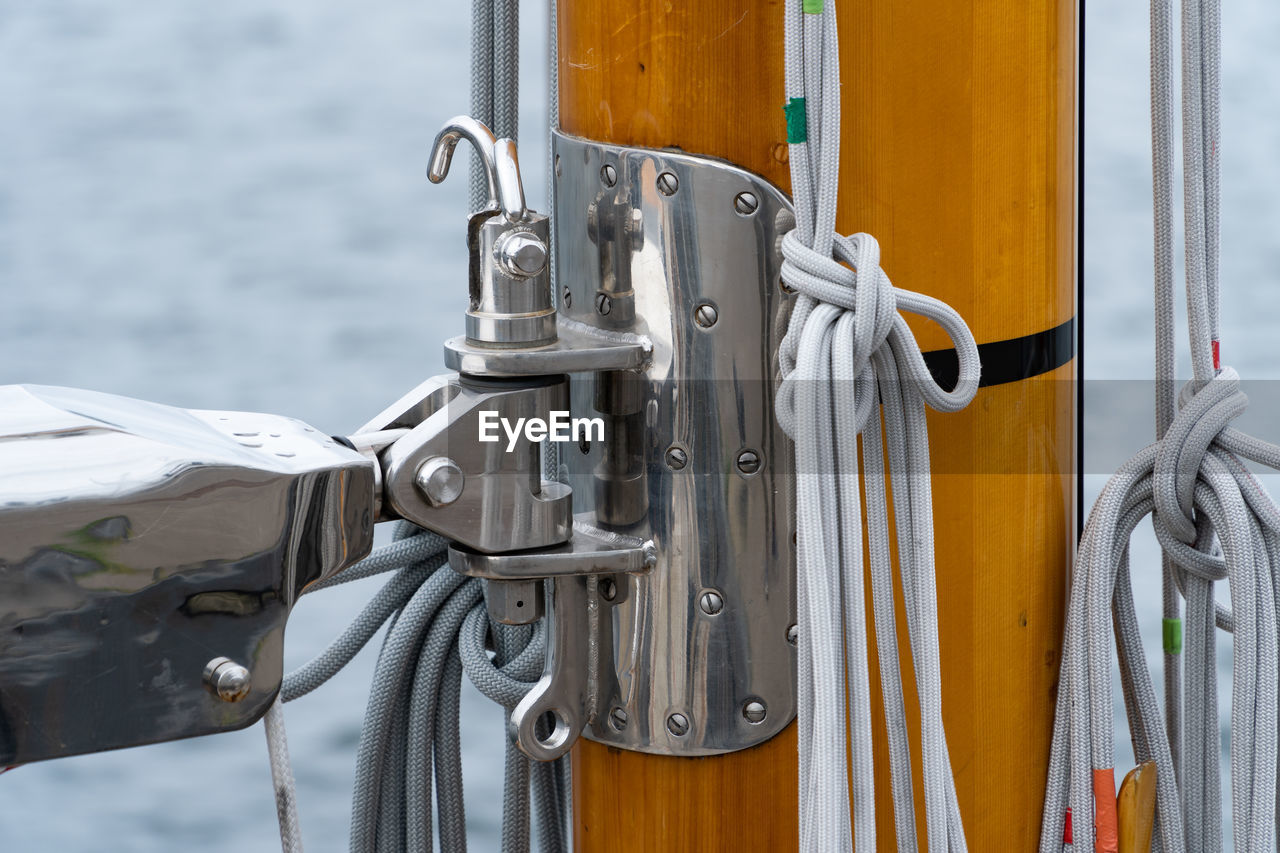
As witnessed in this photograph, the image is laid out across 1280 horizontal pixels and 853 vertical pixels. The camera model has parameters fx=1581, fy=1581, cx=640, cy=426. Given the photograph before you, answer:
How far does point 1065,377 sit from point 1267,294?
314cm

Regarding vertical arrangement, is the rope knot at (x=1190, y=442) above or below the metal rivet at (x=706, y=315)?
below

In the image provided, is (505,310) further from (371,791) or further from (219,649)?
(371,791)

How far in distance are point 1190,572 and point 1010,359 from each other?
0.17 m

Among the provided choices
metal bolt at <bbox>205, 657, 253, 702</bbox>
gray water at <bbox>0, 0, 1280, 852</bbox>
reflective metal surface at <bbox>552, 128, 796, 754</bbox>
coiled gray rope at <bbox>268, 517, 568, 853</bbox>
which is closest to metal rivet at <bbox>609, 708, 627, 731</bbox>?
reflective metal surface at <bbox>552, 128, 796, 754</bbox>

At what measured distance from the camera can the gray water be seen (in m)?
2.70

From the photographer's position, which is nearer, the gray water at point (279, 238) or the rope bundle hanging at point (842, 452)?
the rope bundle hanging at point (842, 452)

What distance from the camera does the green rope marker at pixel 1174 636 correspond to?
3.00 ft

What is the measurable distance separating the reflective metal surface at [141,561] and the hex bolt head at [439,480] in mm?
39

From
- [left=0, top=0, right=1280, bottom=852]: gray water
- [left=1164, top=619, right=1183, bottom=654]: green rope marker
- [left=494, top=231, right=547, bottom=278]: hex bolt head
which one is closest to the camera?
[left=494, top=231, right=547, bottom=278]: hex bolt head

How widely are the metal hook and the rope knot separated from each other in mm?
369

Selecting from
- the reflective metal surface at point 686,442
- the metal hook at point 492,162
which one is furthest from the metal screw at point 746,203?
the metal hook at point 492,162

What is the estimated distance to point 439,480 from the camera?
76 centimetres

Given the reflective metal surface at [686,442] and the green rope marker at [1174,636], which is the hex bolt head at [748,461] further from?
the green rope marker at [1174,636]

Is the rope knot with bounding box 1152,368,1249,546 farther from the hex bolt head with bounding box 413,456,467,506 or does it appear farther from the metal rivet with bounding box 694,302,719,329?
the hex bolt head with bounding box 413,456,467,506
